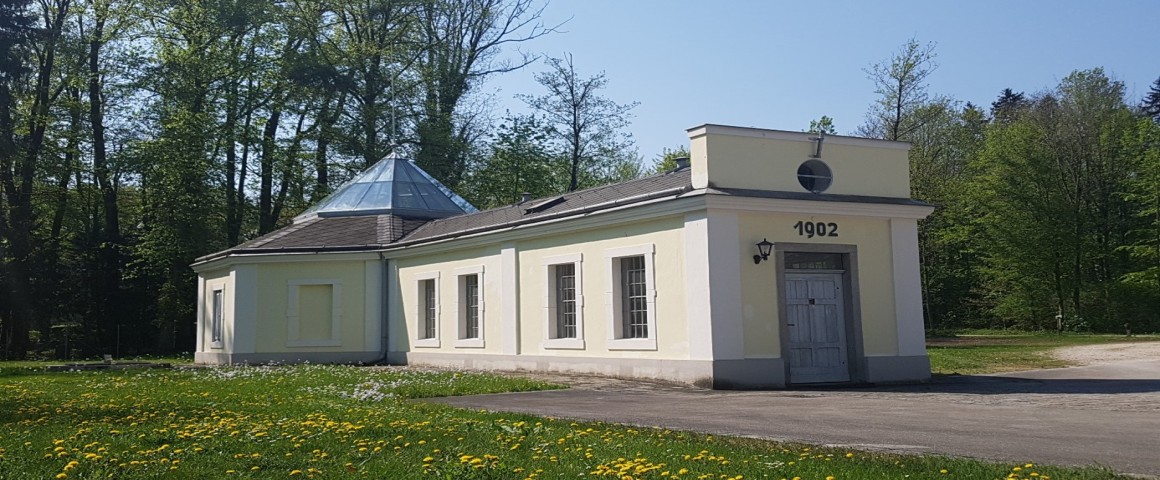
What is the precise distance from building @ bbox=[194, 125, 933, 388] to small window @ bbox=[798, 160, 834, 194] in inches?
1.0

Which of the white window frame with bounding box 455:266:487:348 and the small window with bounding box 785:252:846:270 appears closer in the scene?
the small window with bounding box 785:252:846:270

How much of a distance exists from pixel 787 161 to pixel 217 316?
17.7 m

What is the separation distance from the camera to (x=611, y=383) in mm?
16578

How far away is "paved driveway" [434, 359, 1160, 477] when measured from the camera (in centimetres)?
786

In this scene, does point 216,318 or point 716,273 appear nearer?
point 716,273

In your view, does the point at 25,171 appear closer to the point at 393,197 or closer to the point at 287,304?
the point at 393,197

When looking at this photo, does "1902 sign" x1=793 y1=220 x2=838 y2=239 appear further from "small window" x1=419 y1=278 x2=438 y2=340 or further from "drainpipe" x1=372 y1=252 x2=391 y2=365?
"drainpipe" x1=372 y1=252 x2=391 y2=365

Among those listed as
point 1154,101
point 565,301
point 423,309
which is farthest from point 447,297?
point 1154,101

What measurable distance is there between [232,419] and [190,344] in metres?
29.7

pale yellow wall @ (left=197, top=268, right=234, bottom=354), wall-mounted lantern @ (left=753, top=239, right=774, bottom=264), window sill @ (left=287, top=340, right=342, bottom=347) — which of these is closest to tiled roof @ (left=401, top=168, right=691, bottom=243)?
wall-mounted lantern @ (left=753, top=239, right=774, bottom=264)

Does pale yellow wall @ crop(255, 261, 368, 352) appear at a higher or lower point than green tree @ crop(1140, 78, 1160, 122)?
lower

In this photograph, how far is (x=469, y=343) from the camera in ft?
73.4

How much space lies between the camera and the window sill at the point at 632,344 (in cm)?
1708

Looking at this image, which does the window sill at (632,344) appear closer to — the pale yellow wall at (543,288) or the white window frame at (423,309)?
the pale yellow wall at (543,288)
